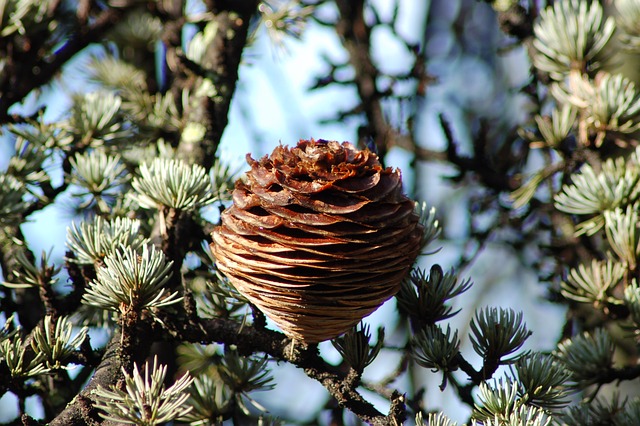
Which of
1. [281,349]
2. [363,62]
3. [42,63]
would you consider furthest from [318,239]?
[363,62]

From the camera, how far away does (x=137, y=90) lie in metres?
1.56

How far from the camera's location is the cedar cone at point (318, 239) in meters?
0.80

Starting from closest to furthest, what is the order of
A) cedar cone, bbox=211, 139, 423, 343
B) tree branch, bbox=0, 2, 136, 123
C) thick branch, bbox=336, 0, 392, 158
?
cedar cone, bbox=211, 139, 423, 343
tree branch, bbox=0, 2, 136, 123
thick branch, bbox=336, 0, 392, 158

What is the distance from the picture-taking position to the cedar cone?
80cm

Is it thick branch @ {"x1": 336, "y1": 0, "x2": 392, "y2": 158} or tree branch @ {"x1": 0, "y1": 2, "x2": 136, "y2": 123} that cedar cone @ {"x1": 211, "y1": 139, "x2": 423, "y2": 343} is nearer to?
tree branch @ {"x1": 0, "y1": 2, "x2": 136, "y2": 123}

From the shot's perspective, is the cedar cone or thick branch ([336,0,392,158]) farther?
thick branch ([336,0,392,158])

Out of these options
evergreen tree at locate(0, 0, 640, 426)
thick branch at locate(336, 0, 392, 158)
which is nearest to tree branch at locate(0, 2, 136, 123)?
evergreen tree at locate(0, 0, 640, 426)

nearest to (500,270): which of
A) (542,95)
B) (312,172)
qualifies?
(542,95)

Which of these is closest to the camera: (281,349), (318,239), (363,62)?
(318,239)

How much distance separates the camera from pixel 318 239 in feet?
2.63

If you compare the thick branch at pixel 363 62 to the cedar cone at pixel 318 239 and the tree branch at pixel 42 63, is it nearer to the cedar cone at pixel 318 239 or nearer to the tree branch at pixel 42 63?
the tree branch at pixel 42 63

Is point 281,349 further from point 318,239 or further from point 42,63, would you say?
point 42,63

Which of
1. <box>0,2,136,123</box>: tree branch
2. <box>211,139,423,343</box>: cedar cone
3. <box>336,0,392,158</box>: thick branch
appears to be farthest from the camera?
<box>336,0,392,158</box>: thick branch

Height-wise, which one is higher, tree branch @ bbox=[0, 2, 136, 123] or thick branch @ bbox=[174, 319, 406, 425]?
tree branch @ bbox=[0, 2, 136, 123]
